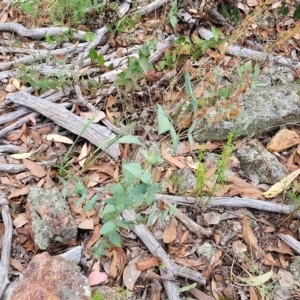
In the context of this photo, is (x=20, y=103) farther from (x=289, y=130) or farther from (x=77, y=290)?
(x=289, y=130)

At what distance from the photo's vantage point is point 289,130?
2656 mm

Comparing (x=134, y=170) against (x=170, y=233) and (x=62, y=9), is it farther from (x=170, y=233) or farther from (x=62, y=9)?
(x=62, y=9)

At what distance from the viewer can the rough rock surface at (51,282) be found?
1.78 m

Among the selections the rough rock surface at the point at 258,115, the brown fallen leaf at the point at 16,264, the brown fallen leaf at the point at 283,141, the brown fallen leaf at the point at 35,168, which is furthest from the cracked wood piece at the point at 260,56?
the brown fallen leaf at the point at 16,264

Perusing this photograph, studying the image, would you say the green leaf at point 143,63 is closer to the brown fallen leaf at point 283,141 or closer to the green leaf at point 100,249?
the brown fallen leaf at point 283,141

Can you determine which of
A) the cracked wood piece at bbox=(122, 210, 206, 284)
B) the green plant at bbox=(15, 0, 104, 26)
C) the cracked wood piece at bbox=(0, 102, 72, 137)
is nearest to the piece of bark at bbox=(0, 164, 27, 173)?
the cracked wood piece at bbox=(0, 102, 72, 137)

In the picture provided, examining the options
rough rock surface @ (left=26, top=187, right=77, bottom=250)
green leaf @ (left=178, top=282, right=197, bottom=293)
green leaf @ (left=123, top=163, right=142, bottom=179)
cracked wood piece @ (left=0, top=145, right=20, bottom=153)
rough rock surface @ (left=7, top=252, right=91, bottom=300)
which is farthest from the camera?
cracked wood piece @ (left=0, top=145, right=20, bottom=153)

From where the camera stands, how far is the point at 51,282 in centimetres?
182

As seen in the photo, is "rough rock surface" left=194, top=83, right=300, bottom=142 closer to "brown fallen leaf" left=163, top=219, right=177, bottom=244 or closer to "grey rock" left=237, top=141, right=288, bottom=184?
"grey rock" left=237, top=141, right=288, bottom=184

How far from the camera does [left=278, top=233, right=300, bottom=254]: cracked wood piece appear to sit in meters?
2.17

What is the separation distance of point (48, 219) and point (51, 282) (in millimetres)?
352

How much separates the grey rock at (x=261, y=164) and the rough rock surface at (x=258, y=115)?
104 mm

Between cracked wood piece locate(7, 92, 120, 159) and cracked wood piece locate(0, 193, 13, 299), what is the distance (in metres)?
0.56

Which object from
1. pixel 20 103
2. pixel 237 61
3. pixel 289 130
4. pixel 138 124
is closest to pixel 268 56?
pixel 237 61
